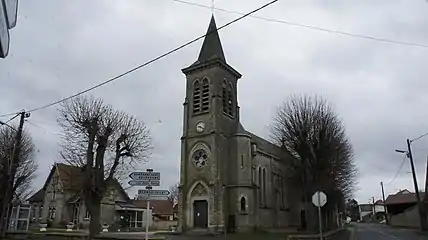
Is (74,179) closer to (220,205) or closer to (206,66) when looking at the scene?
(220,205)

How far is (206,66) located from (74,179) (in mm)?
21281

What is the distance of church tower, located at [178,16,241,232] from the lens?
38562 mm

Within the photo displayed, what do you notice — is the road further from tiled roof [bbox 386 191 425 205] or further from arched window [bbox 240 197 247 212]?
tiled roof [bbox 386 191 425 205]

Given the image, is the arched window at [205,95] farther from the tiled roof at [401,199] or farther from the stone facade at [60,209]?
the tiled roof at [401,199]

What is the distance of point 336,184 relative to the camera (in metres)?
38.6

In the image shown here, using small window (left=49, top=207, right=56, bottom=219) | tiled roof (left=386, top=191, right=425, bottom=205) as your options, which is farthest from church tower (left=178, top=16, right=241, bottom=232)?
tiled roof (left=386, top=191, right=425, bottom=205)

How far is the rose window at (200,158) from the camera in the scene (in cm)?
4012

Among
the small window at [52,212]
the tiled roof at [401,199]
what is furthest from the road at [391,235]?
the small window at [52,212]

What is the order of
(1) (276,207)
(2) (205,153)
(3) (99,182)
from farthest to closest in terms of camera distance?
(1) (276,207) < (2) (205,153) < (3) (99,182)

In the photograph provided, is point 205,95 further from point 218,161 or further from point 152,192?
point 152,192

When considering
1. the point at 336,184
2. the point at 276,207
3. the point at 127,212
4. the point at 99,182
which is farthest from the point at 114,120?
the point at 127,212

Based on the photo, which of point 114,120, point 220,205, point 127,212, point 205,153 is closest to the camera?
point 114,120

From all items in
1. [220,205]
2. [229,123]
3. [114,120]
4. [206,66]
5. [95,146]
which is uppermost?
[206,66]

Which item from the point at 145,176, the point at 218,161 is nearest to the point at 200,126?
the point at 218,161
